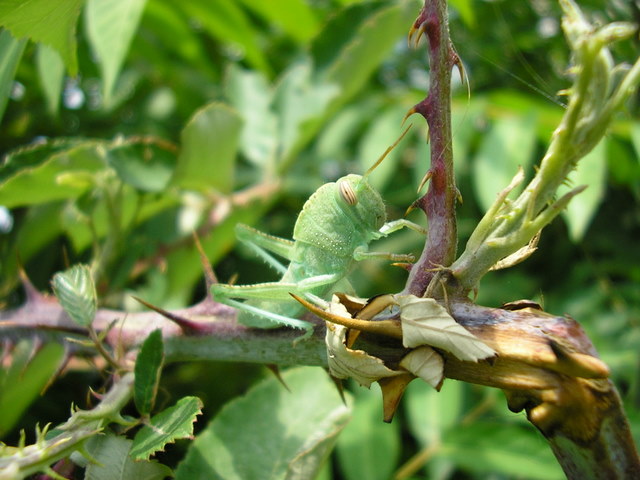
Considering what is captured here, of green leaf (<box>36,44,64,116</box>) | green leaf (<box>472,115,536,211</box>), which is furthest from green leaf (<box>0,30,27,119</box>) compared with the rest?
green leaf (<box>472,115,536,211</box>)

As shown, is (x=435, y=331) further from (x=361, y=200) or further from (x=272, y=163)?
(x=272, y=163)

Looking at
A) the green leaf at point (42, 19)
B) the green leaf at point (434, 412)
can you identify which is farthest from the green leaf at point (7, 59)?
the green leaf at point (434, 412)

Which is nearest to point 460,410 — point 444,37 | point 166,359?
point 166,359

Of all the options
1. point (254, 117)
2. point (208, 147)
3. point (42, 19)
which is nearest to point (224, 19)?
point (254, 117)

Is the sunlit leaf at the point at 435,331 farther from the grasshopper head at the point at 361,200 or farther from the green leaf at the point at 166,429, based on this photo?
the grasshopper head at the point at 361,200

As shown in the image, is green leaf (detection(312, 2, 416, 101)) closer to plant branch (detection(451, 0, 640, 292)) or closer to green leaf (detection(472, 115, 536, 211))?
green leaf (detection(472, 115, 536, 211))
